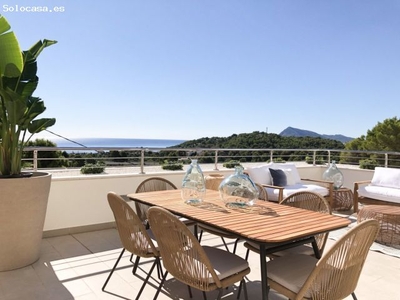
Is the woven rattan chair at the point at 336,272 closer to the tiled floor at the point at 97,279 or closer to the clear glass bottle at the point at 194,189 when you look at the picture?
the tiled floor at the point at 97,279

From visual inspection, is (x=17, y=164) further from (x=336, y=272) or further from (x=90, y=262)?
(x=336, y=272)

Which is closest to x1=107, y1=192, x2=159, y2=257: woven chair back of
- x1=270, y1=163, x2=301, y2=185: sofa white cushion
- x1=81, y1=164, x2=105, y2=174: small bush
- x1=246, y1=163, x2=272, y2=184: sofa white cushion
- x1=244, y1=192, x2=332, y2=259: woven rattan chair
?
x1=244, y1=192, x2=332, y2=259: woven rattan chair

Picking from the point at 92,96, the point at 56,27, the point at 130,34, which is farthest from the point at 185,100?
the point at 56,27

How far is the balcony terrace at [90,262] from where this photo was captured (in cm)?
255

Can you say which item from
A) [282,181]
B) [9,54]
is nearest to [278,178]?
[282,181]

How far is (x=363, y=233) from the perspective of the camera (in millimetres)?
1676

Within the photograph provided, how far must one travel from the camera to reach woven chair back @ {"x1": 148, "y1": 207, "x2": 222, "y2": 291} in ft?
5.76

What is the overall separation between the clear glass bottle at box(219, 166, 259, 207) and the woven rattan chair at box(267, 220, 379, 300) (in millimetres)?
712

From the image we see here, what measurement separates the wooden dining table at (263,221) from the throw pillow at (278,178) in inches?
109

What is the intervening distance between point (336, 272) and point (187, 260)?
85 centimetres

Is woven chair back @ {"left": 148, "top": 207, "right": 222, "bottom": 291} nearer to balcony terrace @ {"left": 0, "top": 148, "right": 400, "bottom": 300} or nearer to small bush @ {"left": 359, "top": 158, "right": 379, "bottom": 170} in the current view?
balcony terrace @ {"left": 0, "top": 148, "right": 400, "bottom": 300}

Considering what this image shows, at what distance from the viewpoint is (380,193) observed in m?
5.10

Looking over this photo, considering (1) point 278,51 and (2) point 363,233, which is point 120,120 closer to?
(1) point 278,51

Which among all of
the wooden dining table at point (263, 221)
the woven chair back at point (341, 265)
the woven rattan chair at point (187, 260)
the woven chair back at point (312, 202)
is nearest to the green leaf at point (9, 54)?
the wooden dining table at point (263, 221)
